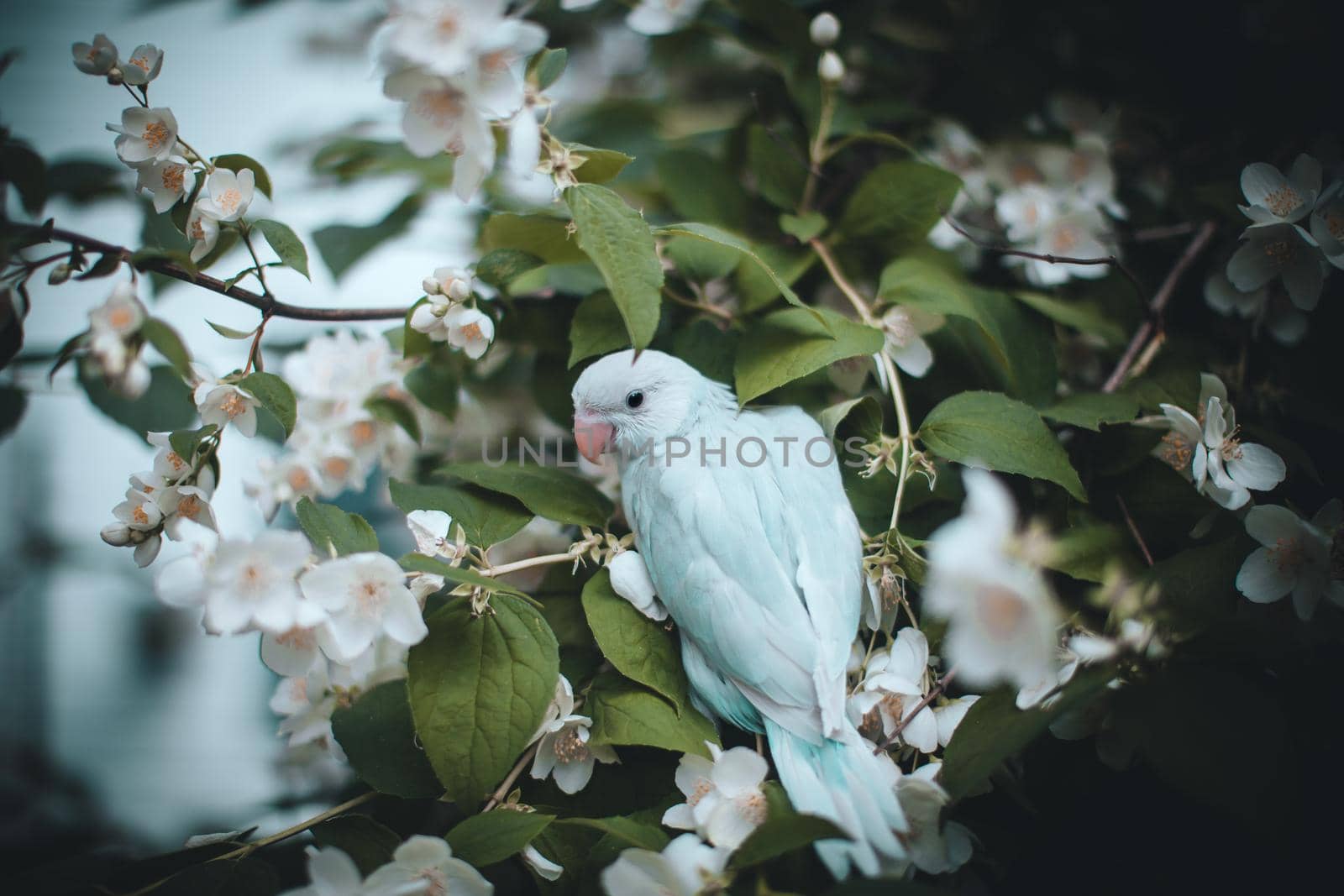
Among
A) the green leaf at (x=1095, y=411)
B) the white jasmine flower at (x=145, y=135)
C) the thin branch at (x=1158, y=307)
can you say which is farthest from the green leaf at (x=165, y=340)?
the thin branch at (x=1158, y=307)

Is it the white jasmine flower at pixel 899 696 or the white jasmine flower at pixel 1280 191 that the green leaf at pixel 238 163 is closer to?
the white jasmine flower at pixel 899 696

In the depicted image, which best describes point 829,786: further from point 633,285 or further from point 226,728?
point 226,728

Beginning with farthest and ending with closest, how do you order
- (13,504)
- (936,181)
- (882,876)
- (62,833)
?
(13,504) → (62,833) → (936,181) → (882,876)

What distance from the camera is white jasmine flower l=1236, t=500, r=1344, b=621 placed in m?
0.59

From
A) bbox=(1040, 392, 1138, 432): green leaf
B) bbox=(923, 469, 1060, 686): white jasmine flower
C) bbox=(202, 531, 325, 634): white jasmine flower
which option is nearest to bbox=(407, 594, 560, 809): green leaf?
bbox=(202, 531, 325, 634): white jasmine flower

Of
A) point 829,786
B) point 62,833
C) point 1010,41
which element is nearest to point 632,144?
point 1010,41

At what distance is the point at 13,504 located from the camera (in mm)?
1130

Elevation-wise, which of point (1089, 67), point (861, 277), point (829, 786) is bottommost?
point (829, 786)

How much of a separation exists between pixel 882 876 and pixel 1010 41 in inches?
44.6

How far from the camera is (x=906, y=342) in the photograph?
0.78 metres

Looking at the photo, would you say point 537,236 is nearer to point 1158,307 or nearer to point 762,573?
point 762,573

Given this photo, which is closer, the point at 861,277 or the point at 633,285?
the point at 633,285

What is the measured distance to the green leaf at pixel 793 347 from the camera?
66cm

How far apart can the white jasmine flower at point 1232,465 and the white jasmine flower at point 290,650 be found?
773 millimetres
